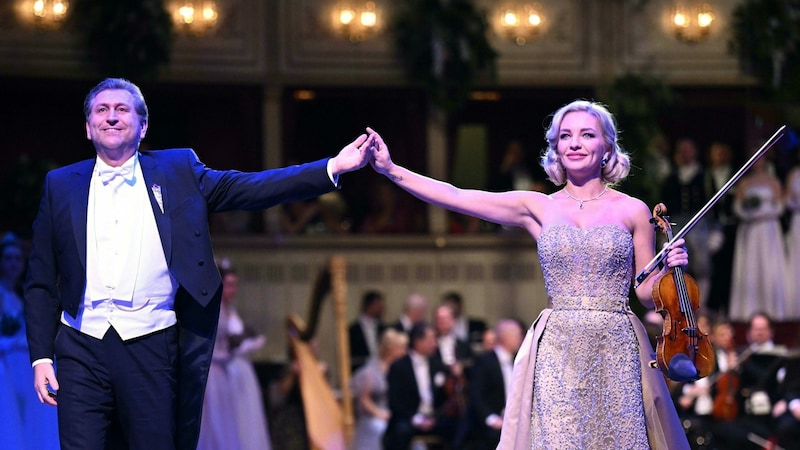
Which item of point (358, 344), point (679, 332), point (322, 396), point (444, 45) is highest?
point (444, 45)

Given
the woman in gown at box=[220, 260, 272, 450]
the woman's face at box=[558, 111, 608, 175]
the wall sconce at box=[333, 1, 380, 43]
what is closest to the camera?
the woman's face at box=[558, 111, 608, 175]

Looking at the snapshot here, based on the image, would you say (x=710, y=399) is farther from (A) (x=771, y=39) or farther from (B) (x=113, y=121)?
(B) (x=113, y=121)

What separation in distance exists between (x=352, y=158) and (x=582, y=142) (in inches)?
31.9

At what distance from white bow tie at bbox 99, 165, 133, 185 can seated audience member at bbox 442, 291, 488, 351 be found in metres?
7.08

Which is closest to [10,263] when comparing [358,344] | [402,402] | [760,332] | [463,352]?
[402,402]

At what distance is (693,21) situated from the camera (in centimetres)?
1348

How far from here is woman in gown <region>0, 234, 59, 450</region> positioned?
20.2 ft

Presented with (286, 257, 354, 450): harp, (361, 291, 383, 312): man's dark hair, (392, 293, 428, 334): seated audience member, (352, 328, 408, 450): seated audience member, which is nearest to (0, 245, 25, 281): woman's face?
(286, 257, 354, 450): harp

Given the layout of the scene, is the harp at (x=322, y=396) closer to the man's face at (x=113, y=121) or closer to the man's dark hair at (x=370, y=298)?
the man's dark hair at (x=370, y=298)

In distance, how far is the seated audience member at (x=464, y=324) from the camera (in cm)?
1141

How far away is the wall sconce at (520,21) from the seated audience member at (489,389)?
481 centimetres

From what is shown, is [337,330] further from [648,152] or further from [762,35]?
[762,35]

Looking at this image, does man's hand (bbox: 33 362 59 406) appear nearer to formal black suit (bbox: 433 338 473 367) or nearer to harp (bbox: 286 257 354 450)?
harp (bbox: 286 257 354 450)

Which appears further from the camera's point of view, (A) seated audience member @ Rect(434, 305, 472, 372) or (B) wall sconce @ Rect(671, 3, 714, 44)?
(B) wall sconce @ Rect(671, 3, 714, 44)
